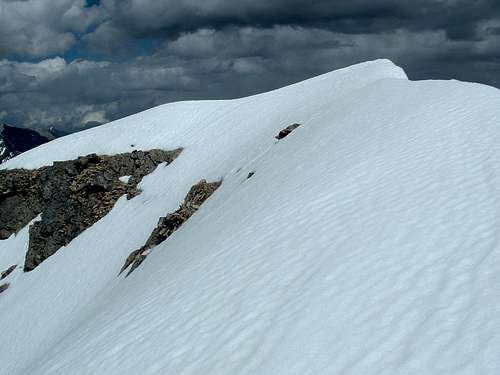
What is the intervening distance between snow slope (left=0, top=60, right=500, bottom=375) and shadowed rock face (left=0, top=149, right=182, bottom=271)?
13.2 metres

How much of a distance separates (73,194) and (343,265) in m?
33.4

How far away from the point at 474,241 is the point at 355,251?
1.85 metres

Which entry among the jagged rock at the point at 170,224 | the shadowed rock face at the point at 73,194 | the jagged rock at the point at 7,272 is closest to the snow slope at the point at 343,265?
the jagged rock at the point at 170,224

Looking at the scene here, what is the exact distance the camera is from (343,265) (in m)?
7.25

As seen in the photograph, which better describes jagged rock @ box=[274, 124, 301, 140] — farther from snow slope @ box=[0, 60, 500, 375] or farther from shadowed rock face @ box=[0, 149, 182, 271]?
shadowed rock face @ box=[0, 149, 182, 271]

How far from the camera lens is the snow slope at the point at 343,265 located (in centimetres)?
522

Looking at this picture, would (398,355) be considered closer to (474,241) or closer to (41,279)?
(474,241)

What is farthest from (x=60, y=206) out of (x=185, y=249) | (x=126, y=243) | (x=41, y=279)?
(x=185, y=249)

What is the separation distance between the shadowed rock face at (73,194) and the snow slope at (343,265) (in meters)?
13.2

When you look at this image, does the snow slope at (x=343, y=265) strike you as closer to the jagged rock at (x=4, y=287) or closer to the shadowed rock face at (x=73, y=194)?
the jagged rock at (x=4, y=287)

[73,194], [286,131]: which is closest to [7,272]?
[73,194]

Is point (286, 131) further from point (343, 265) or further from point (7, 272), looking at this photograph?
point (7, 272)

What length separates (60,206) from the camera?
36906 millimetres

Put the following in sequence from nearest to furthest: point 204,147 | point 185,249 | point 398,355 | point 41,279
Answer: point 398,355 < point 185,249 < point 41,279 < point 204,147
